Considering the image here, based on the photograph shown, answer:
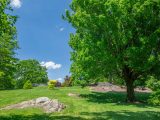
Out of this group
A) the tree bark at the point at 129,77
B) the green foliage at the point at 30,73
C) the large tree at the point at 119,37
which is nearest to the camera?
the large tree at the point at 119,37

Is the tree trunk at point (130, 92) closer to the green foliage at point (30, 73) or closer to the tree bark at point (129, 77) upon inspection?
the tree bark at point (129, 77)

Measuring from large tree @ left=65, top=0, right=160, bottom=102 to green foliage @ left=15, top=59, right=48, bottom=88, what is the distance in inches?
2655

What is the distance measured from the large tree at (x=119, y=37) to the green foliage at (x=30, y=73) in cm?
6743

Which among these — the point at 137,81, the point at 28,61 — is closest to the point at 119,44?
the point at 137,81

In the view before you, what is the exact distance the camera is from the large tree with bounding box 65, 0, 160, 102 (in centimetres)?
3606

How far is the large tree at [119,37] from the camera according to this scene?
36062mm

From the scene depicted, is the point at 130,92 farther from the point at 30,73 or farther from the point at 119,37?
the point at 30,73

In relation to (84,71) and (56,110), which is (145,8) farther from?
(56,110)

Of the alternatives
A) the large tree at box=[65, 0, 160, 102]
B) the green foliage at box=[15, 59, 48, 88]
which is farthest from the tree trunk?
the green foliage at box=[15, 59, 48, 88]

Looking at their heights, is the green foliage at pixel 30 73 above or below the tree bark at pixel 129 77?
above

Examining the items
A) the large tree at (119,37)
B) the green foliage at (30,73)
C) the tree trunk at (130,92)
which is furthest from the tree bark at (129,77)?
the green foliage at (30,73)

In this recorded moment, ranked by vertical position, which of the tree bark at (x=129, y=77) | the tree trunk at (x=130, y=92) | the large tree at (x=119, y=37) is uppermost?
the large tree at (x=119, y=37)

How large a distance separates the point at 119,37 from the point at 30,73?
72.6m

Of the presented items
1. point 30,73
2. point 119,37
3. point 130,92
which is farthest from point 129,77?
point 30,73
